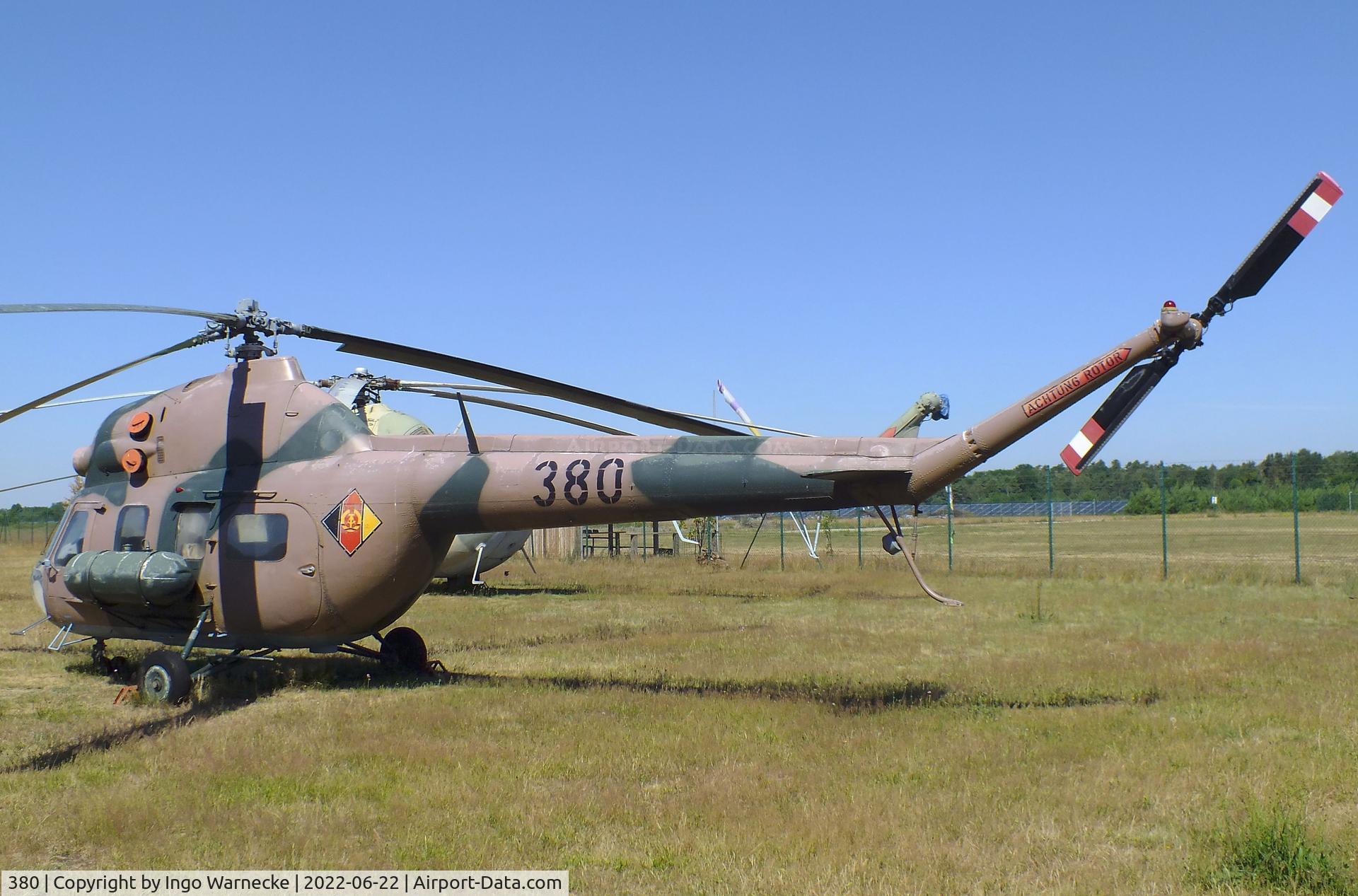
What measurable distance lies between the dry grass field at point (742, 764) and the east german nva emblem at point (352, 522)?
5.16ft

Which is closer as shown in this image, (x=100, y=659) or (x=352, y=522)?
(x=352, y=522)

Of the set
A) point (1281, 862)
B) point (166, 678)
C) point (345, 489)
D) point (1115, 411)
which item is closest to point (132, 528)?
point (166, 678)

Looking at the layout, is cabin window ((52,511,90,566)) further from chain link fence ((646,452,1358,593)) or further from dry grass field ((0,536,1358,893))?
chain link fence ((646,452,1358,593))

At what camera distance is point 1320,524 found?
48844 millimetres

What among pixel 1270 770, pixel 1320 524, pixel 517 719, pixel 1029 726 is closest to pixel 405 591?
pixel 517 719

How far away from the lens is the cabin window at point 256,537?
1017 centimetres

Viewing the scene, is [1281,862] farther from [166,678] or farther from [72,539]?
[72,539]

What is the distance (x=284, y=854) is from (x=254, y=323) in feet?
18.6

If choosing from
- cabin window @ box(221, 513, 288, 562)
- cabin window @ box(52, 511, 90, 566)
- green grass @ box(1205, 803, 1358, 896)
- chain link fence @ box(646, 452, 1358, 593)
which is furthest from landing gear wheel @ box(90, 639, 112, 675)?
green grass @ box(1205, 803, 1358, 896)

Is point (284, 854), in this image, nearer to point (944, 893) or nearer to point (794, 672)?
point (944, 893)

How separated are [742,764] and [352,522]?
4.74 meters

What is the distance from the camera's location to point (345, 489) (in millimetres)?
10055

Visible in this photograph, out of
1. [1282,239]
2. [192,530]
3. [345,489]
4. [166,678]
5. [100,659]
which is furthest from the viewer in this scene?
[100,659]

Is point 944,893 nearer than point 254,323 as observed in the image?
Yes
